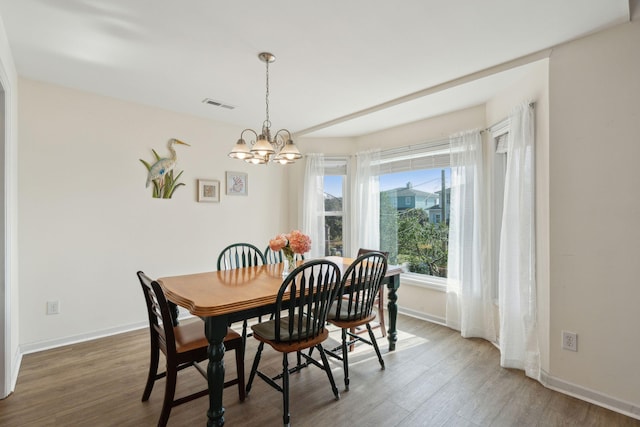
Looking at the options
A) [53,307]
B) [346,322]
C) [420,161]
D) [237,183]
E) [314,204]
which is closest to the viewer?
[346,322]

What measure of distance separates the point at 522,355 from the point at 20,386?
384cm

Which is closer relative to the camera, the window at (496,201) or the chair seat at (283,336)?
the chair seat at (283,336)

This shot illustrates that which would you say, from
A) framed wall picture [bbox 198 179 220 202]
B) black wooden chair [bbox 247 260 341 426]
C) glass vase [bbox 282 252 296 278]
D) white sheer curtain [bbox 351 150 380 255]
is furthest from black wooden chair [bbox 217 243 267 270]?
white sheer curtain [bbox 351 150 380 255]

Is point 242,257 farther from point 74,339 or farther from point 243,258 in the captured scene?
point 74,339

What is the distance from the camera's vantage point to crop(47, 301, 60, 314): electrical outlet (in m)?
2.90

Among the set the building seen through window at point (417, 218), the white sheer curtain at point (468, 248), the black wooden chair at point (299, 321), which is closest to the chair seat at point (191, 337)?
the black wooden chair at point (299, 321)

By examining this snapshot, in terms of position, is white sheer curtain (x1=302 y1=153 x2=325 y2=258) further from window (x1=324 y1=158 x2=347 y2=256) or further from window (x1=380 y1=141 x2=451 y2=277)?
window (x1=380 y1=141 x2=451 y2=277)

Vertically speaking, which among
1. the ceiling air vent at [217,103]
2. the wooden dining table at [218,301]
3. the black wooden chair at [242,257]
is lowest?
the wooden dining table at [218,301]

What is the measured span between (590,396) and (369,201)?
9.26ft

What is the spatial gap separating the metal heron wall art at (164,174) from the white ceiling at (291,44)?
2.00 ft

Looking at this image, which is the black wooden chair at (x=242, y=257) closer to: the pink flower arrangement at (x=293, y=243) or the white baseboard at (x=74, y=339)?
the pink flower arrangement at (x=293, y=243)

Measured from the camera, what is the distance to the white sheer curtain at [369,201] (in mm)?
4234

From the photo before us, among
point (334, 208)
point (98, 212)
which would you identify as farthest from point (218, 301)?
point (334, 208)

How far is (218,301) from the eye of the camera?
1.80 metres
